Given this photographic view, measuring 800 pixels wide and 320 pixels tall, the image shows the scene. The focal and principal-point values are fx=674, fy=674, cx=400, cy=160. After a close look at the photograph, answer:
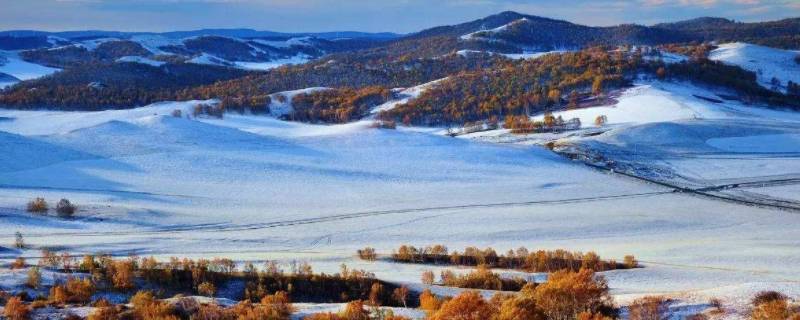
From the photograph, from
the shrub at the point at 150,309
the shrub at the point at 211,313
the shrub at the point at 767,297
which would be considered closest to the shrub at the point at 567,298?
the shrub at the point at 767,297

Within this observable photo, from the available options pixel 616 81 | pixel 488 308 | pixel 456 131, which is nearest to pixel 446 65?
pixel 616 81

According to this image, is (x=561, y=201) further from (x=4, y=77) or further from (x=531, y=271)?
(x=4, y=77)

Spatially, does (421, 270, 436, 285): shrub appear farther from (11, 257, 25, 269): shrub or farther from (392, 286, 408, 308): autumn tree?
(11, 257, 25, 269): shrub

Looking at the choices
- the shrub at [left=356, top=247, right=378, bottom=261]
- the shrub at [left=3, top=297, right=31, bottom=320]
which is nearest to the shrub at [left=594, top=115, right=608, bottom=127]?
the shrub at [left=356, top=247, right=378, bottom=261]

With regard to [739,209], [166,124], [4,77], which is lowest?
[739,209]

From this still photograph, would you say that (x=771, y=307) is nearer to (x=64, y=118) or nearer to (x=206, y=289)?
(x=206, y=289)

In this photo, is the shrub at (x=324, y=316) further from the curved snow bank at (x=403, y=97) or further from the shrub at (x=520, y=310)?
the curved snow bank at (x=403, y=97)
